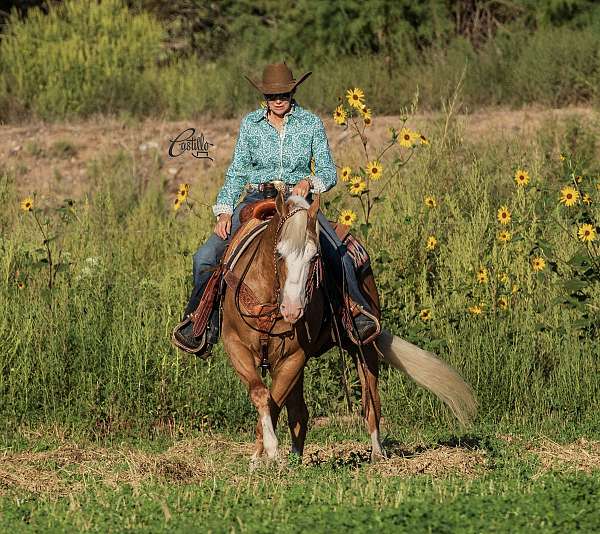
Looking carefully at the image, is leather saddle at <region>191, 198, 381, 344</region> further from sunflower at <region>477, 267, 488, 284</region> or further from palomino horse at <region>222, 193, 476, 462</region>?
sunflower at <region>477, 267, 488, 284</region>

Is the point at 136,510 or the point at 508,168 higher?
the point at 508,168

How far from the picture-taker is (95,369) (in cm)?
1312

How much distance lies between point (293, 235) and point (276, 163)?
1.34m

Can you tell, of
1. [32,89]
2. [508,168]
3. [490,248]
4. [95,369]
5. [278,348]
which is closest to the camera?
[278,348]

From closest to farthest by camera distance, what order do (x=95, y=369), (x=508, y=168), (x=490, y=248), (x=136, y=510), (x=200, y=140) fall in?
1. (x=136, y=510)
2. (x=95, y=369)
3. (x=490, y=248)
4. (x=508, y=168)
5. (x=200, y=140)

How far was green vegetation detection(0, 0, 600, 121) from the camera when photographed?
20188 millimetres

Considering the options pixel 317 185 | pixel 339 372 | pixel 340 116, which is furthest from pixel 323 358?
pixel 317 185

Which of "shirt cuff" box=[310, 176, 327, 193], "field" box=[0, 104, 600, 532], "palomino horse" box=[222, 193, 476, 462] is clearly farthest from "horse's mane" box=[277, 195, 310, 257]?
"field" box=[0, 104, 600, 532]

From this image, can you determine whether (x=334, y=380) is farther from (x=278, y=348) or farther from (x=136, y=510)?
(x=136, y=510)

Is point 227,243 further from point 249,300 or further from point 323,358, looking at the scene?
point 323,358

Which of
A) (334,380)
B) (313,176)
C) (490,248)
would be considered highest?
(313,176)

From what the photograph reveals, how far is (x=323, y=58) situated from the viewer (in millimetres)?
21781

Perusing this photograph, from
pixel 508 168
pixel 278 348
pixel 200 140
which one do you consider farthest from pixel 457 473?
pixel 200 140

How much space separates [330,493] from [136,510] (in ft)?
3.91
